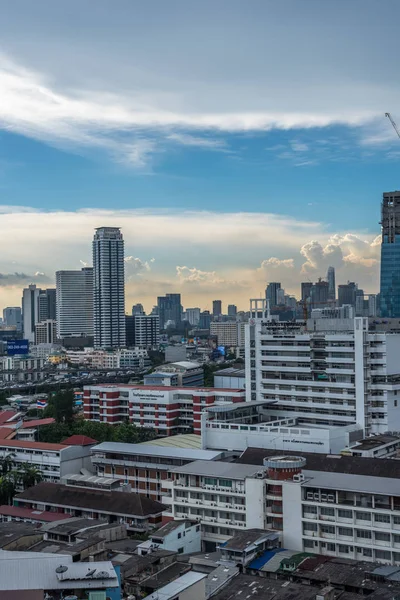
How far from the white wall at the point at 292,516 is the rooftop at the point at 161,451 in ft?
18.4

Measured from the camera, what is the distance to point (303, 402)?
33406 millimetres

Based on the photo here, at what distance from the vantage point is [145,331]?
11831 cm

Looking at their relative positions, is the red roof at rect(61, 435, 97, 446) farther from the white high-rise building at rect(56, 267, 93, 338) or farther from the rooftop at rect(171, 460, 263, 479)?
the white high-rise building at rect(56, 267, 93, 338)

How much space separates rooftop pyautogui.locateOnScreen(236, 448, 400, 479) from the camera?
22828mm

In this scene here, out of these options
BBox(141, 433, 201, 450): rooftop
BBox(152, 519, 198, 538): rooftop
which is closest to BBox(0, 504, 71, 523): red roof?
BBox(152, 519, 198, 538): rooftop

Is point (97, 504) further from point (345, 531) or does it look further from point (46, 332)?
point (46, 332)

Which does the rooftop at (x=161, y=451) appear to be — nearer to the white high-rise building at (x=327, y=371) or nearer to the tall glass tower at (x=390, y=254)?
the white high-rise building at (x=327, y=371)

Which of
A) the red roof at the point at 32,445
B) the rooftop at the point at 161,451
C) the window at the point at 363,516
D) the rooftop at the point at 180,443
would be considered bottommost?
the window at the point at 363,516

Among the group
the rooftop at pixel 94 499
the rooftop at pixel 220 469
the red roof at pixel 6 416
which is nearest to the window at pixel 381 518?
the rooftop at pixel 220 469

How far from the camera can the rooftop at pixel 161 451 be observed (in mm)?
27078

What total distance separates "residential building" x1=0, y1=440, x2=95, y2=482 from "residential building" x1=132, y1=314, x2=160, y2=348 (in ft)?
277

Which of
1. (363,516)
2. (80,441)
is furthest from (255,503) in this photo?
(80,441)

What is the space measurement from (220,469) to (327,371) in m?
10.2

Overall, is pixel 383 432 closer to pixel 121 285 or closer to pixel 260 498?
pixel 260 498
